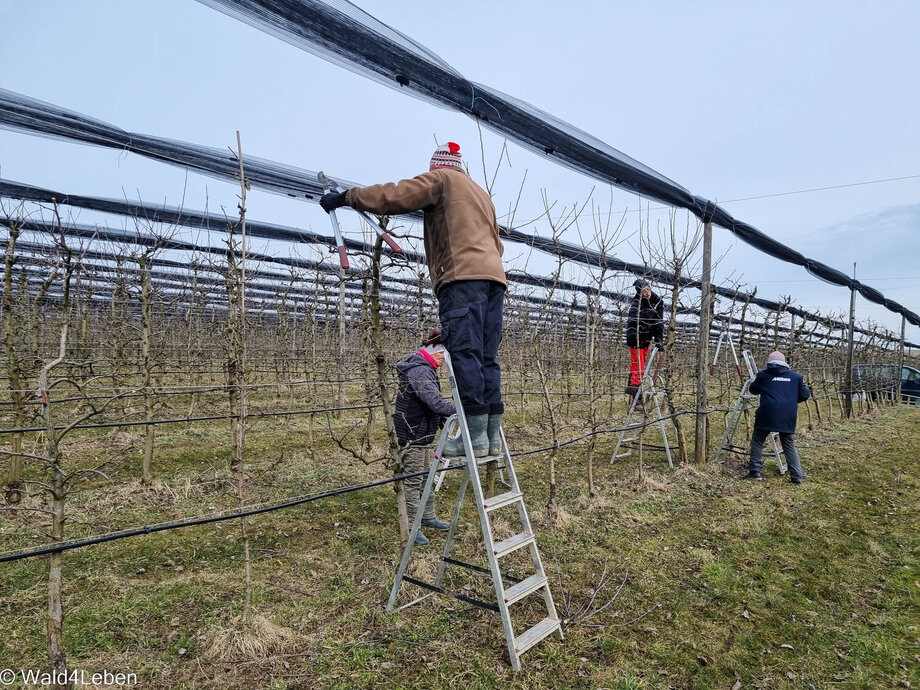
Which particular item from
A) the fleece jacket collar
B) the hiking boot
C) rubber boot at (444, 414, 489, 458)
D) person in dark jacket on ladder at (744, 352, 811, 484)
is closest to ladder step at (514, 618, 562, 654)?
rubber boot at (444, 414, 489, 458)

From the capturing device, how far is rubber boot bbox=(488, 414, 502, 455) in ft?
9.88

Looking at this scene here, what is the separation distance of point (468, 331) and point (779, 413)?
5.97 metres

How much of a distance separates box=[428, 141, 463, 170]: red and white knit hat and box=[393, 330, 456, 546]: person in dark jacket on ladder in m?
1.40

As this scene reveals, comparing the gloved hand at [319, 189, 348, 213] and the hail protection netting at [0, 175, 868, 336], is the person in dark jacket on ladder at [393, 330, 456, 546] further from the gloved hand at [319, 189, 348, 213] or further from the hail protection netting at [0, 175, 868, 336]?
the hail protection netting at [0, 175, 868, 336]

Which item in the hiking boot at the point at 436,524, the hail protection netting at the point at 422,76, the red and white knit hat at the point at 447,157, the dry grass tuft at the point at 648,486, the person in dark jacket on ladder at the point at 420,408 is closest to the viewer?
the red and white knit hat at the point at 447,157

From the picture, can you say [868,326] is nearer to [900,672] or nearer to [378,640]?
[900,672]

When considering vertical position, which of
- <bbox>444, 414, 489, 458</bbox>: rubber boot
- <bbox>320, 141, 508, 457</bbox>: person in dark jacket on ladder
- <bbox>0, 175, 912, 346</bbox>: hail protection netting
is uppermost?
<bbox>0, 175, 912, 346</bbox>: hail protection netting

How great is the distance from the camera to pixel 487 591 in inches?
138

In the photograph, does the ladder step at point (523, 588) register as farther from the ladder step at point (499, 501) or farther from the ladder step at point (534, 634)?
the ladder step at point (499, 501)

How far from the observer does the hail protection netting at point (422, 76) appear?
3.33 metres

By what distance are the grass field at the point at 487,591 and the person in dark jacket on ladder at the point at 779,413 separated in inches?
21.3

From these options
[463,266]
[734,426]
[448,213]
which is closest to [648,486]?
[734,426]

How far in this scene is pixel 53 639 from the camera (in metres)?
2.04

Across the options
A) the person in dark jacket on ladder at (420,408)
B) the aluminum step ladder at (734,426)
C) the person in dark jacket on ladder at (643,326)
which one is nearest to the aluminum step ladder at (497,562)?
the person in dark jacket on ladder at (420,408)
